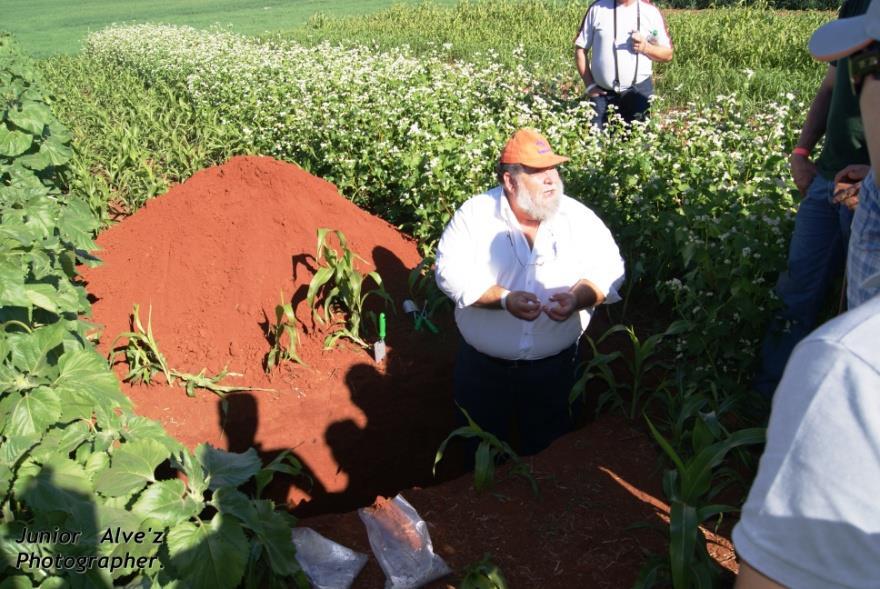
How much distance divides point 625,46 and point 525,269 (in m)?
3.60

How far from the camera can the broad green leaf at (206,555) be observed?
7.29ft

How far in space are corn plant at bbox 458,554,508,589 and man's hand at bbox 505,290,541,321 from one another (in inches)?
48.6

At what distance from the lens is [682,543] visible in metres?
2.55

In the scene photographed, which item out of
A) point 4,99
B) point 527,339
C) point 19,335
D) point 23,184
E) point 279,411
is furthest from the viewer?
point 4,99

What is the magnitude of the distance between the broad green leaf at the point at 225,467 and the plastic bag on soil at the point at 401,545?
2.00 feet

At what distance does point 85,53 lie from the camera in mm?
20391

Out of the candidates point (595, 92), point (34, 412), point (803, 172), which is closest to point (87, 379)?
point (34, 412)

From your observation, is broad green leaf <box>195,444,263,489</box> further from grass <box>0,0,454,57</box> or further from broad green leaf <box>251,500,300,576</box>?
grass <box>0,0,454,57</box>

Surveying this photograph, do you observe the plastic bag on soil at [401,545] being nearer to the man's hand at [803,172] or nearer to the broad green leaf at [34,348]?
the broad green leaf at [34,348]

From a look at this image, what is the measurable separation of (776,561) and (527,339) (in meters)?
2.81

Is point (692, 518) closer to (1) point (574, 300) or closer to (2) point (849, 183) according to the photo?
(1) point (574, 300)

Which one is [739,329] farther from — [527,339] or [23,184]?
[23,184]

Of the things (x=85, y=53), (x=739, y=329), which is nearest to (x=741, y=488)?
(x=739, y=329)

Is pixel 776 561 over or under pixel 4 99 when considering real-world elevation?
under
